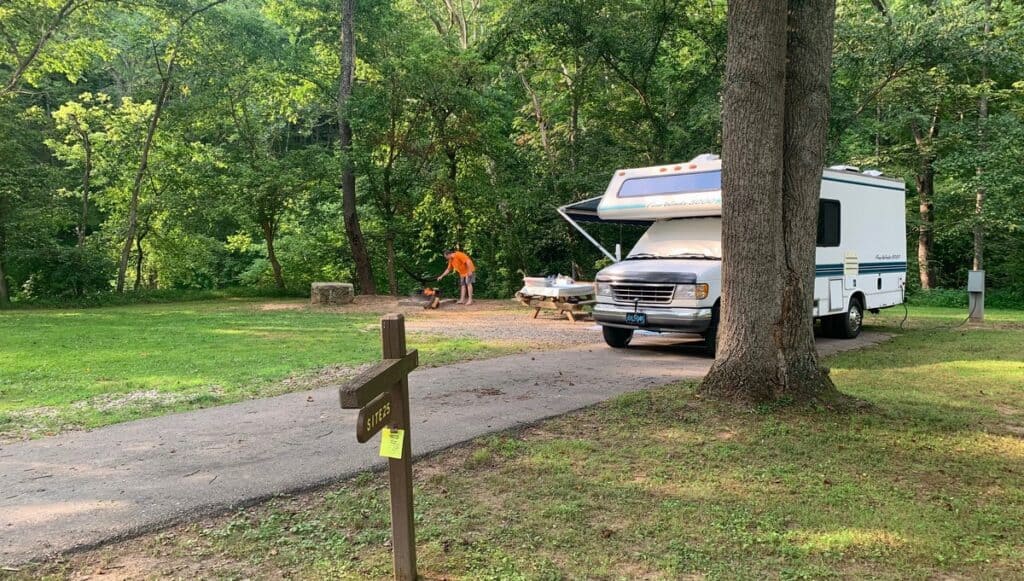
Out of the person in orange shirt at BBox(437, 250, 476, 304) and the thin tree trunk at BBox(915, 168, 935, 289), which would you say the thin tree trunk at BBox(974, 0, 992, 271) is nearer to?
the thin tree trunk at BBox(915, 168, 935, 289)

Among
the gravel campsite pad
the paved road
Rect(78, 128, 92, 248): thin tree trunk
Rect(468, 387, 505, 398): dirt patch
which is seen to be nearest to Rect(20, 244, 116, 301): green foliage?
Rect(78, 128, 92, 248): thin tree trunk

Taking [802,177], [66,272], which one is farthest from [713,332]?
[66,272]

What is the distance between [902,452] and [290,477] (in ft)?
14.0

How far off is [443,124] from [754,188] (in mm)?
15976

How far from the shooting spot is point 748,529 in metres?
3.55

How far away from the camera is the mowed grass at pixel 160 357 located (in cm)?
661

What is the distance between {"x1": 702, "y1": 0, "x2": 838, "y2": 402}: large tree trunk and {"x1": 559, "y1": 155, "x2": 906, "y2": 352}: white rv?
2.47 meters

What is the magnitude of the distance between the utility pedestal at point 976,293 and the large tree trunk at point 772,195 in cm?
1037

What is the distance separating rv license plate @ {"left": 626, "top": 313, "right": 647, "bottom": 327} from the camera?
9574 millimetres

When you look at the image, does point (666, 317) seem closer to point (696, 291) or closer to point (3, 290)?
point (696, 291)

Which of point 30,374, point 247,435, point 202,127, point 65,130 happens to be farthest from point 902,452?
point 65,130

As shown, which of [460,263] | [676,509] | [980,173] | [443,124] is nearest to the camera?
[676,509]

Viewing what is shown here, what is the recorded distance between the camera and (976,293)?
14.5 meters

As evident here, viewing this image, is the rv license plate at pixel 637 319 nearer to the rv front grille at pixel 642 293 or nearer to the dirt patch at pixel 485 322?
the rv front grille at pixel 642 293
